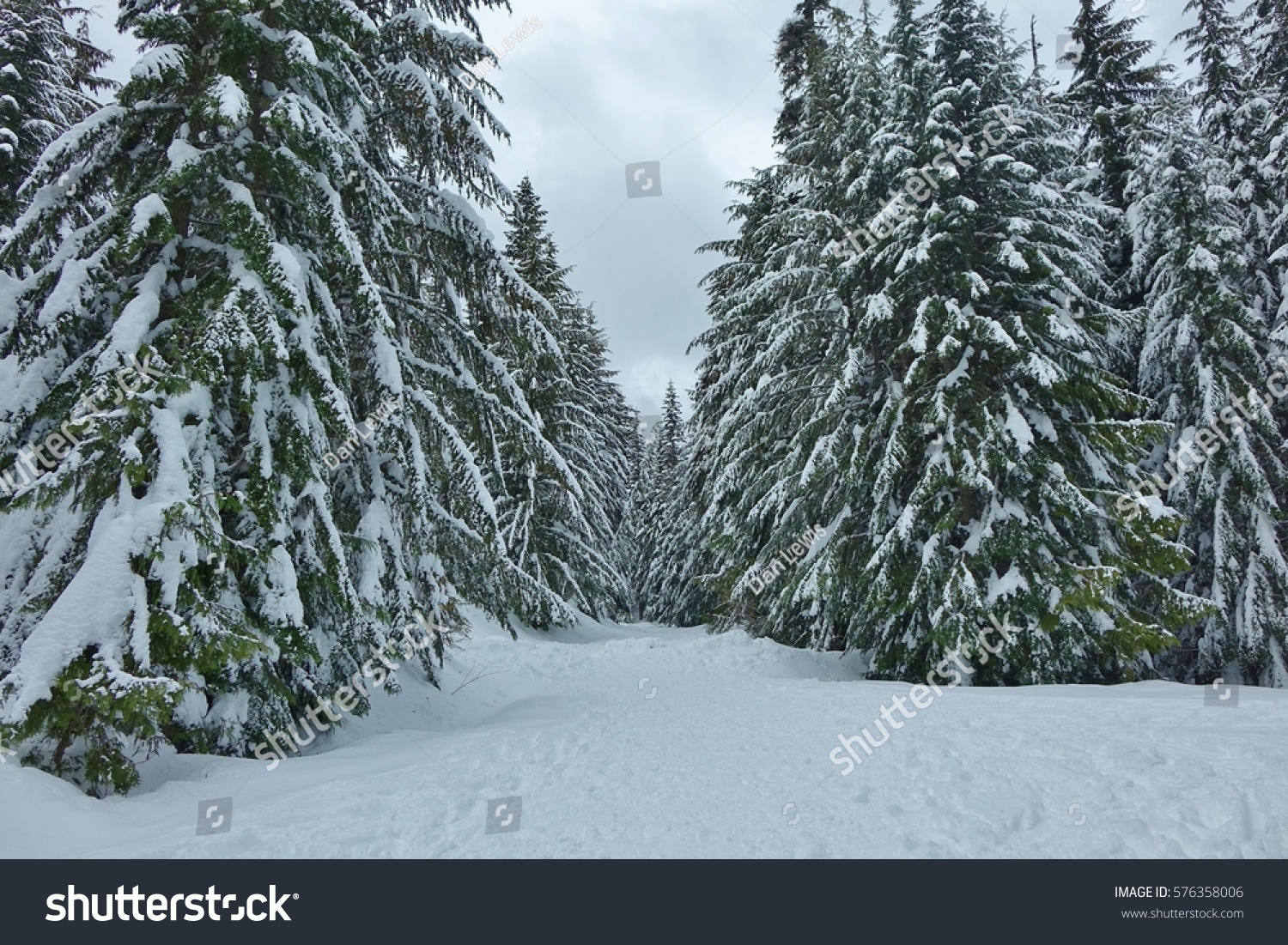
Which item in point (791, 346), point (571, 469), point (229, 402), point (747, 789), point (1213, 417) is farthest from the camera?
point (571, 469)

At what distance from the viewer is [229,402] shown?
6.46 meters

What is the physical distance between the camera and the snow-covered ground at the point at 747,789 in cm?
422

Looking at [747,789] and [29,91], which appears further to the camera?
[29,91]

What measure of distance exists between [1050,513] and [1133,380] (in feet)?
→ 28.6

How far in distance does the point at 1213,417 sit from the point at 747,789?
13.7 m

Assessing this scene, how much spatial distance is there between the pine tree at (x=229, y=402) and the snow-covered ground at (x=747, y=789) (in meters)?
0.69

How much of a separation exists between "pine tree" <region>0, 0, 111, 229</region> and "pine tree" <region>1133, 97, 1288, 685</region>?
20557mm

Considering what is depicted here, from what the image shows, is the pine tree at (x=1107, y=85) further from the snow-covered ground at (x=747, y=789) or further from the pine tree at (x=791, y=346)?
the snow-covered ground at (x=747, y=789)

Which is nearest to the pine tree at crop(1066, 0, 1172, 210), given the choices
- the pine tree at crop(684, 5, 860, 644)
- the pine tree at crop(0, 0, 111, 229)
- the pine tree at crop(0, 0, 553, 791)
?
the pine tree at crop(684, 5, 860, 644)

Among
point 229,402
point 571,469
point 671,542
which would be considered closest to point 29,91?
Answer: point 229,402

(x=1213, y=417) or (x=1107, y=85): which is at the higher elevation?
(x=1107, y=85)

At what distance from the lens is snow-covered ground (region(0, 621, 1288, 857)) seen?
4.22m

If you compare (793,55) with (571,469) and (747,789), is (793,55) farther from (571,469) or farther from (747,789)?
(747,789)

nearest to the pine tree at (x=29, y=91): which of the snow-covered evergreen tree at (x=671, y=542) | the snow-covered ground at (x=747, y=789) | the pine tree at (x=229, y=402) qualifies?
the pine tree at (x=229, y=402)
